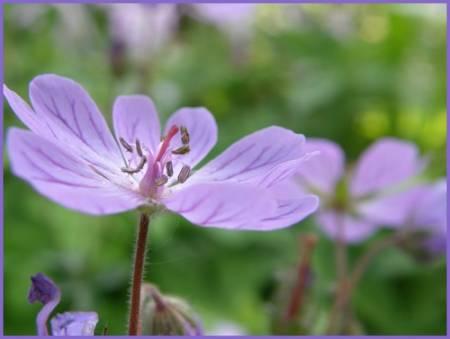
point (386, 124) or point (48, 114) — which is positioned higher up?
point (48, 114)

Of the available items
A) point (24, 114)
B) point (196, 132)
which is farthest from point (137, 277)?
point (196, 132)

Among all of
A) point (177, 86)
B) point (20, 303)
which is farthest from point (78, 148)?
point (177, 86)

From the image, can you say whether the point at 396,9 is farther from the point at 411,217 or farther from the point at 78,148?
the point at 78,148

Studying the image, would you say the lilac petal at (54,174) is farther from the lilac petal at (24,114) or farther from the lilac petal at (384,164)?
the lilac petal at (384,164)

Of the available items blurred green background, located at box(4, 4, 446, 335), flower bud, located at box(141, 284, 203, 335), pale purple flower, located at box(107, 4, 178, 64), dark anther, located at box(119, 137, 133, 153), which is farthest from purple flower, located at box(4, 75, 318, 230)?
pale purple flower, located at box(107, 4, 178, 64)

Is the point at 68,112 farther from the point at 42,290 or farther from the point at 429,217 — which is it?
the point at 429,217

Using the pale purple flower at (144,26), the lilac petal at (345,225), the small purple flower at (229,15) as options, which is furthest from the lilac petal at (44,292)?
the small purple flower at (229,15)

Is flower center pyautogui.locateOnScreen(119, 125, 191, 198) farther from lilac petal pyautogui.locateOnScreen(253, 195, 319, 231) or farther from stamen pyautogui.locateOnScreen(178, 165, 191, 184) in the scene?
lilac petal pyautogui.locateOnScreen(253, 195, 319, 231)
